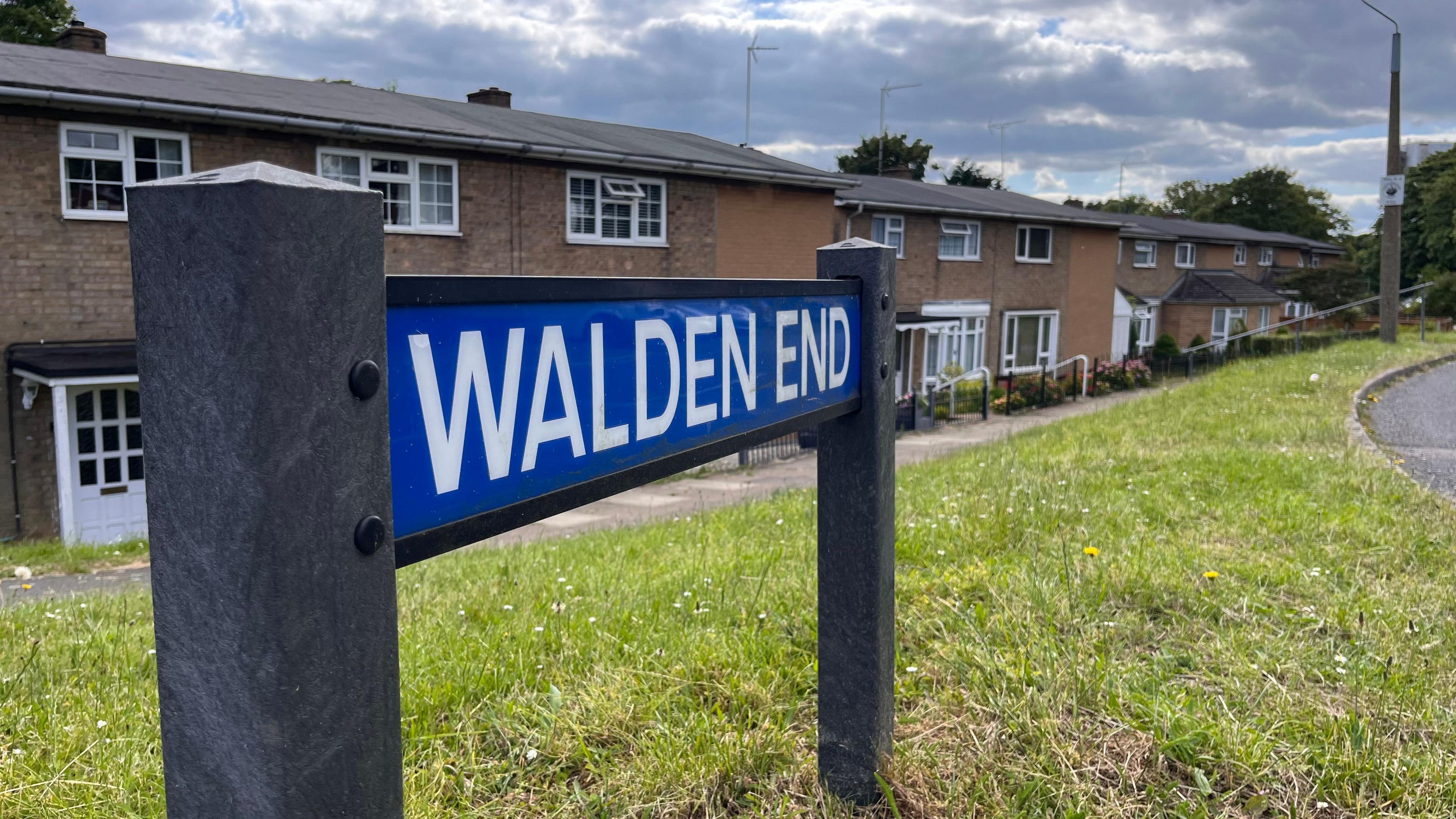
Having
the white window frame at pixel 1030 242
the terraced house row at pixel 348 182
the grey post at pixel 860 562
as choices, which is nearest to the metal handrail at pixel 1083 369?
the white window frame at pixel 1030 242

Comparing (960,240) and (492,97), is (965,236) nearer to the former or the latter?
(960,240)

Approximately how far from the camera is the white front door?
1340cm

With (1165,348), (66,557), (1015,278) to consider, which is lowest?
(66,557)

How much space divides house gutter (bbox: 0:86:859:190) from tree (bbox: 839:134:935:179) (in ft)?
133

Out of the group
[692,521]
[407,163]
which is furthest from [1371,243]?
[692,521]

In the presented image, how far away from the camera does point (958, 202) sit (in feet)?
97.3

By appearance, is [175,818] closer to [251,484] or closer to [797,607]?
[251,484]

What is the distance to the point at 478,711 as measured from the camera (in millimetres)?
2898

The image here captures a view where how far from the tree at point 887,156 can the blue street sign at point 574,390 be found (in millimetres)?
59897

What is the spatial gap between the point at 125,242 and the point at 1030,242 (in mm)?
25384

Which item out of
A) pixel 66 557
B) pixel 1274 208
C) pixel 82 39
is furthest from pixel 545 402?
pixel 1274 208

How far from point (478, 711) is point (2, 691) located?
1467 millimetres

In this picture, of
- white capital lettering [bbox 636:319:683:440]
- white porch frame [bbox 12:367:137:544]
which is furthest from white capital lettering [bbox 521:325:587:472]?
white porch frame [bbox 12:367:137:544]

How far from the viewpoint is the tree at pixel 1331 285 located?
46062 millimetres
